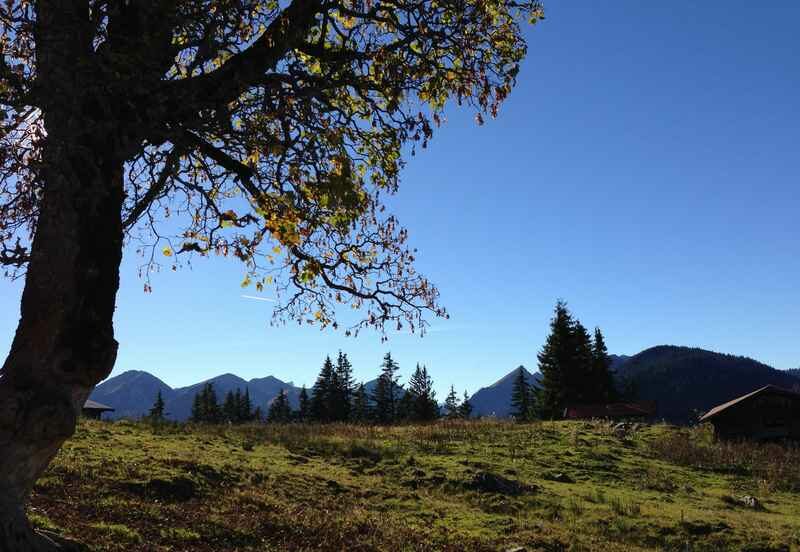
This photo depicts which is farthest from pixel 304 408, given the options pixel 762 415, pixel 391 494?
pixel 391 494

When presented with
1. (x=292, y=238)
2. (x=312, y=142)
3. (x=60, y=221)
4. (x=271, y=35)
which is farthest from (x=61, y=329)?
(x=271, y=35)

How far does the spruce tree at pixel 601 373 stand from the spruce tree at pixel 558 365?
157 inches

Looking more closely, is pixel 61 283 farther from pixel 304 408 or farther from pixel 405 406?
pixel 304 408

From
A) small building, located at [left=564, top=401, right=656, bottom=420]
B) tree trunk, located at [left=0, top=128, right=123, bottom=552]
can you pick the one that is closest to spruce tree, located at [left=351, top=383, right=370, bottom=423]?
small building, located at [left=564, top=401, right=656, bottom=420]

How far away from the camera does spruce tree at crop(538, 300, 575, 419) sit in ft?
220

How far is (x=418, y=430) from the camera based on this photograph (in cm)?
3500

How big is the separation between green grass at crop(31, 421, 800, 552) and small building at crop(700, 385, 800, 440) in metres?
13.2

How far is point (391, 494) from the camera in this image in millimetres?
17688

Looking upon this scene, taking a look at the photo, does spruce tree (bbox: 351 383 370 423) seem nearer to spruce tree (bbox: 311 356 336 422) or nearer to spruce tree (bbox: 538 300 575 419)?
spruce tree (bbox: 311 356 336 422)

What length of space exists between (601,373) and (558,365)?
28.0 ft

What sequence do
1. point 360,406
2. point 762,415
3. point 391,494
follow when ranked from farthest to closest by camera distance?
point 360,406 → point 762,415 → point 391,494

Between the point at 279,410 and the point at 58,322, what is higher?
the point at 279,410

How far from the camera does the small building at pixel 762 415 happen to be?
141ft

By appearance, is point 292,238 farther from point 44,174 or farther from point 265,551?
point 265,551
